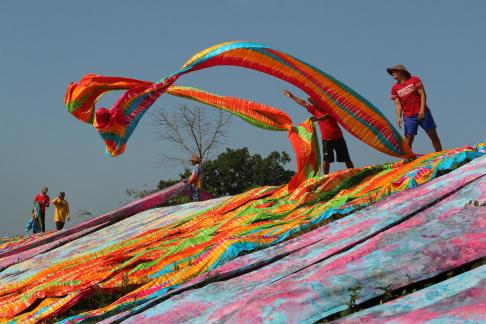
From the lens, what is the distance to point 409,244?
12.8 ft

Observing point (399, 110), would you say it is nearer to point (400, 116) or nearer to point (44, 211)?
point (400, 116)

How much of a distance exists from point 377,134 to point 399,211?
2461 millimetres

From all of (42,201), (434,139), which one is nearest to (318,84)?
(434,139)

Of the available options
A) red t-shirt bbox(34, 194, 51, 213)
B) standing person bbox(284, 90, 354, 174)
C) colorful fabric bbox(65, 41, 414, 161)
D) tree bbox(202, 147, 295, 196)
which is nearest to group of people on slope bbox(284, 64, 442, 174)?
standing person bbox(284, 90, 354, 174)

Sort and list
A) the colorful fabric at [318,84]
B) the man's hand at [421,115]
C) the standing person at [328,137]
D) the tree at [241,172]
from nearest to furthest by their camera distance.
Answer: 1. the colorful fabric at [318,84]
2. the man's hand at [421,115]
3. the standing person at [328,137]
4. the tree at [241,172]

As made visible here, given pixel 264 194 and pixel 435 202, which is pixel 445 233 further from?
pixel 264 194

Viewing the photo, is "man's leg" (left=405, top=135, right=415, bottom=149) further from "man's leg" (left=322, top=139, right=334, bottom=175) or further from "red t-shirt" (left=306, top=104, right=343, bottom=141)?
"man's leg" (left=322, top=139, right=334, bottom=175)

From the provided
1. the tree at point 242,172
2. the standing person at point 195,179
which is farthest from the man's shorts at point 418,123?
the tree at point 242,172

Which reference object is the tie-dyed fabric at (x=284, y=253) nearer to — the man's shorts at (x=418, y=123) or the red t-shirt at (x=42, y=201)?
the man's shorts at (x=418, y=123)

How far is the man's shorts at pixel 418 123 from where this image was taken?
7.80 meters

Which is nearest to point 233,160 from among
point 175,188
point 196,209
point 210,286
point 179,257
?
point 175,188

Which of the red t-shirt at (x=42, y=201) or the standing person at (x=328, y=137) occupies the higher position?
the red t-shirt at (x=42, y=201)

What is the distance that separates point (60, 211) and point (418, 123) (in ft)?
33.6

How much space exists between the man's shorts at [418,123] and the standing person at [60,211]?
10.1 meters
